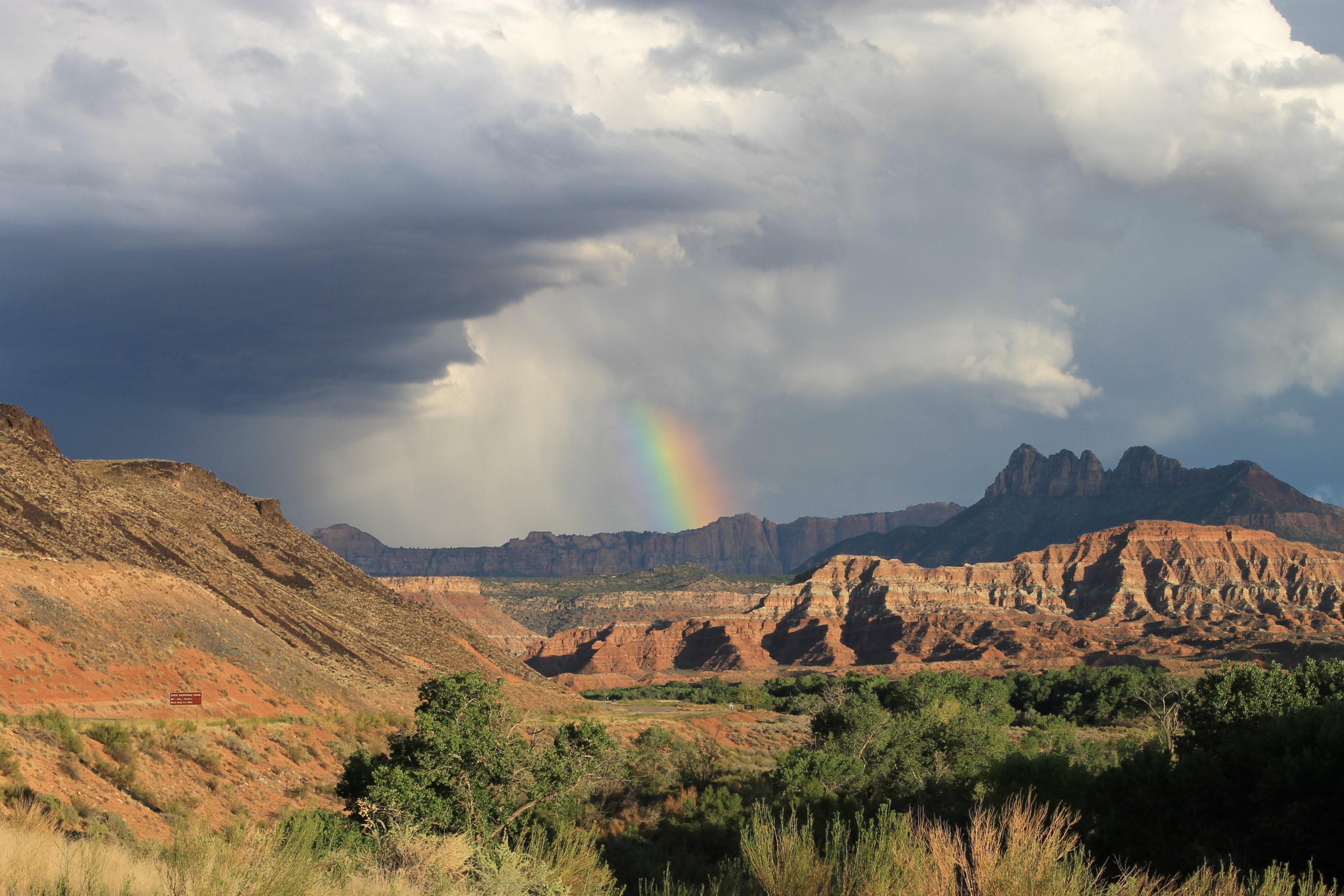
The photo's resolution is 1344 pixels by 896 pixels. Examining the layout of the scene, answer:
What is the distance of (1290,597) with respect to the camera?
17312cm

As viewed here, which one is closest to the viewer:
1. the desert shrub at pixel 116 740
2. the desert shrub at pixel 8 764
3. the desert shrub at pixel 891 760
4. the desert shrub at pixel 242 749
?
the desert shrub at pixel 8 764

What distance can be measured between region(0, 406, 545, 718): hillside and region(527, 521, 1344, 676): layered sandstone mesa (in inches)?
3635

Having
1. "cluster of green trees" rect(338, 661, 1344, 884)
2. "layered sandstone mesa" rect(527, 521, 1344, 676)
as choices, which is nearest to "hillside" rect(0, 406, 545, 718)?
"cluster of green trees" rect(338, 661, 1344, 884)

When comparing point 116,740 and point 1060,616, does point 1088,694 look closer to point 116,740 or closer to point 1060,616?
point 116,740

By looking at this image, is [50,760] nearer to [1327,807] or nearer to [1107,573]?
[1327,807]

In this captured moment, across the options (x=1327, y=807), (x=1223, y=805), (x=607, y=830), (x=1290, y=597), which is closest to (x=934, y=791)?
(x=607, y=830)

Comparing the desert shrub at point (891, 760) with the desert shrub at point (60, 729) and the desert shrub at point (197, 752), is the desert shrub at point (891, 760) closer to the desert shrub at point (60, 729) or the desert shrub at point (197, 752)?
the desert shrub at point (197, 752)

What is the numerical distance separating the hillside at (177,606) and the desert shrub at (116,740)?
512cm

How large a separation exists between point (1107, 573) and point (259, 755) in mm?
186441

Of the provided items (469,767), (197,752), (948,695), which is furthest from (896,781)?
(948,695)

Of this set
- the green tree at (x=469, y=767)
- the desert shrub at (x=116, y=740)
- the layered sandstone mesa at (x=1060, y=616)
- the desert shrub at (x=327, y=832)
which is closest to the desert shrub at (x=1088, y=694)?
the layered sandstone mesa at (x=1060, y=616)

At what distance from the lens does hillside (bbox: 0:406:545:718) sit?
43.4 metres

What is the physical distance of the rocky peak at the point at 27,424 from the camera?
232 feet

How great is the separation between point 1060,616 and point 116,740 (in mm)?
177106
